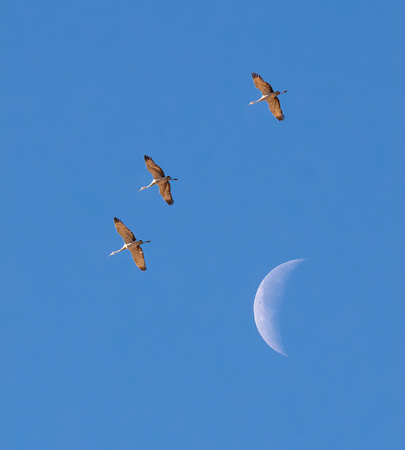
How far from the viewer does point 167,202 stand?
181 m

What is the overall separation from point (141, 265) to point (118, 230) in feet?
10.0

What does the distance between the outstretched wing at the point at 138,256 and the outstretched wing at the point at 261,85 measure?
11184mm

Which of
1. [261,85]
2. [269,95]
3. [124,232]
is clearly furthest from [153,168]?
[269,95]

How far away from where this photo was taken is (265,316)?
183 meters

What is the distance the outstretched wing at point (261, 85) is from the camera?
592ft

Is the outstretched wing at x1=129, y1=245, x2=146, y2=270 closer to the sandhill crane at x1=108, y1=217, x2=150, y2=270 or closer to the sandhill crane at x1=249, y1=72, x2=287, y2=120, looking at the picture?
the sandhill crane at x1=108, y1=217, x2=150, y2=270

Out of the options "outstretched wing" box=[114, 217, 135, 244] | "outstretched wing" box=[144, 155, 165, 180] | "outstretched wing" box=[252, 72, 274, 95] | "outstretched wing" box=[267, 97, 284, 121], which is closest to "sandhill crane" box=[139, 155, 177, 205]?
"outstretched wing" box=[144, 155, 165, 180]

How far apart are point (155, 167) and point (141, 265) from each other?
586 cm

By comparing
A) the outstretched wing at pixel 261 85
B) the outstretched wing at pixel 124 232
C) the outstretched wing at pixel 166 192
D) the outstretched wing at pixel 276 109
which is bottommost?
the outstretched wing at pixel 124 232

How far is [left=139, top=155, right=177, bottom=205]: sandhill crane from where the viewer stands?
587ft

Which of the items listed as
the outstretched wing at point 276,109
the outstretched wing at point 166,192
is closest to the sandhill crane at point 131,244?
the outstretched wing at point 166,192

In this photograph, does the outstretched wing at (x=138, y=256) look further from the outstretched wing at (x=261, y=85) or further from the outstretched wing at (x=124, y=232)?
the outstretched wing at (x=261, y=85)

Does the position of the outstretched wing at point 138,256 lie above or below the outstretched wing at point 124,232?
below

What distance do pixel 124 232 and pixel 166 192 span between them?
354 cm
